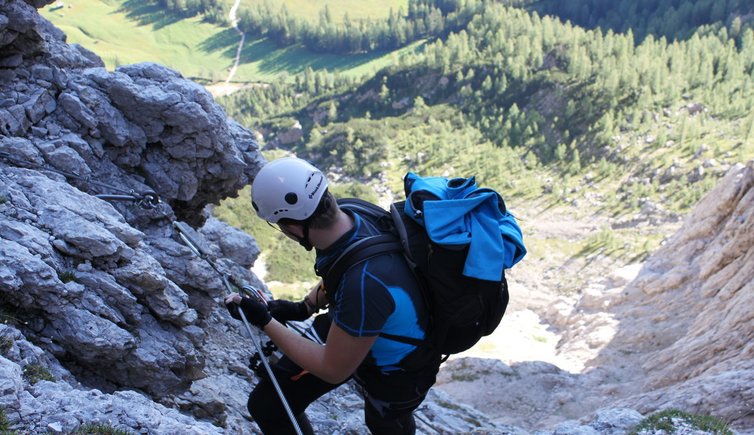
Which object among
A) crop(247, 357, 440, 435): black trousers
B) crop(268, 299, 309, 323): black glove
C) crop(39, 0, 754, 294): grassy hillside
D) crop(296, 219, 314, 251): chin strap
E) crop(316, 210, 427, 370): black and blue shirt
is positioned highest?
crop(296, 219, 314, 251): chin strap

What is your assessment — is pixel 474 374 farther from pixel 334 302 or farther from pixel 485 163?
pixel 485 163

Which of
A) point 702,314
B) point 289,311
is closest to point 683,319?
point 702,314

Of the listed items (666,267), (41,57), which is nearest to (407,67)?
(666,267)

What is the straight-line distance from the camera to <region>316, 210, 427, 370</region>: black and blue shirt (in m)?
5.35

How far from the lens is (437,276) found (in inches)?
224

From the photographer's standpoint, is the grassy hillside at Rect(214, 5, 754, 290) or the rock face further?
the grassy hillside at Rect(214, 5, 754, 290)

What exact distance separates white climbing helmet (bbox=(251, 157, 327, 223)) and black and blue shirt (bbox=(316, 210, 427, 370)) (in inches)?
18.4

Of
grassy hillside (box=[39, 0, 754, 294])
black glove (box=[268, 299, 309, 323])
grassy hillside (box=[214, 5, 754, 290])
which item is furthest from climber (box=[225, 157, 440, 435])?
grassy hillside (box=[39, 0, 754, 294])

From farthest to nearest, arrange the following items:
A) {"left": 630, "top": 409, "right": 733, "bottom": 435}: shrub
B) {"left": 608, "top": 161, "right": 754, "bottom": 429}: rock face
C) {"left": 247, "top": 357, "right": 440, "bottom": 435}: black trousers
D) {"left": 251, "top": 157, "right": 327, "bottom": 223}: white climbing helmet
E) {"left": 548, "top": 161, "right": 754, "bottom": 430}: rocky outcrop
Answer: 1. {"left": 548, "top": 161, "right": 754, "bottom": 430}: rocky outcrop
2. {"left": 608, "top": 161, "right": 754, "bottom": 429}: rock face
3. {"left": 630, "top": 409, "right": 733, "bottom": 435}: shrub
4. {"left": 247, "top": 357, "right": 440, "bottom": 435}: black trousers
5. {"left": 251, "top": 157, "right": 327, "bottom": 223}: white climbing helmet

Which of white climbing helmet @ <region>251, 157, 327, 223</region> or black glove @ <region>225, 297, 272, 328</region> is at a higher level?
white climbing helmet @ <region>251, 157, 327, 223</region>

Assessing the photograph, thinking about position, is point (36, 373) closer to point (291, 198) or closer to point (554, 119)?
point (291, 198)

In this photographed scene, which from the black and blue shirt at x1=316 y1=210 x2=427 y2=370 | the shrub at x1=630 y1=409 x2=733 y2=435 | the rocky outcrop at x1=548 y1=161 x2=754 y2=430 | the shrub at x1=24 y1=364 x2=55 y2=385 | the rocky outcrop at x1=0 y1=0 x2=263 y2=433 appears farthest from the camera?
the rocky outcrop at x1=548 y1=161 x2=754 y2=430

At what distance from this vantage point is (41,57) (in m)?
11.2

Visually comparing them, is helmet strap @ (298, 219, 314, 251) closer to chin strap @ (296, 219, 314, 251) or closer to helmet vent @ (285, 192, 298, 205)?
chin strap @ (296, 219, 314, 251)
